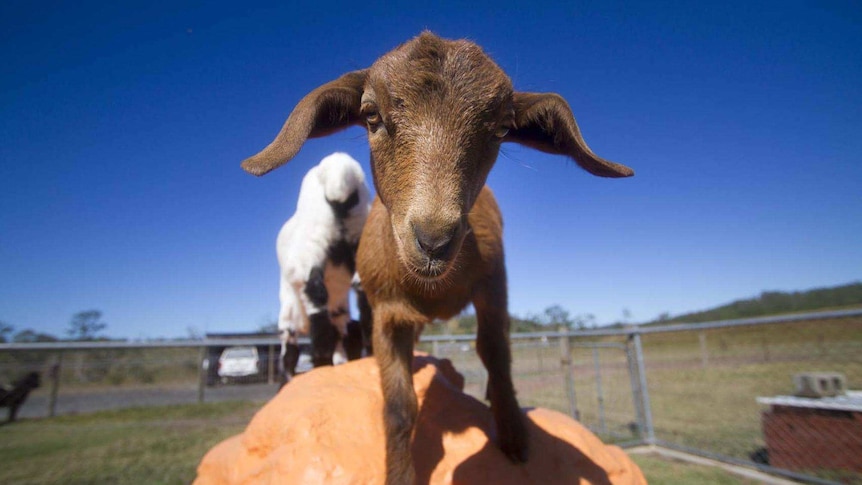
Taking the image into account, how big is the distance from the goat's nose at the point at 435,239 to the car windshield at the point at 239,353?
11052 millimetres

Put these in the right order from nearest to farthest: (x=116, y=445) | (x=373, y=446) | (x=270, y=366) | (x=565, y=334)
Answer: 1. (x=373, y=446)
2. (x=116, y=445)
3. (x=565, y=334)
4. (x=270, y=366)

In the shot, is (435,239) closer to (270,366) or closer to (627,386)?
(270,366)

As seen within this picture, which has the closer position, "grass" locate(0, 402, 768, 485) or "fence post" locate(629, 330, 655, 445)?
"grass" locate(0, 402, 768, 485)

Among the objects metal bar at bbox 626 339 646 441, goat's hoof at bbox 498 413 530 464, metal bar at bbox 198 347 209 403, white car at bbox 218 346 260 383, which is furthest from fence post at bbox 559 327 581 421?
metal bar at bbox 198 347 209 403

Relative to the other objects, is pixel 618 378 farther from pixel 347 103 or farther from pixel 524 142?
pixel 347 103

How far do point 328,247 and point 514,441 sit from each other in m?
2.78

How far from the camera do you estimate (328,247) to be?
4664 mm

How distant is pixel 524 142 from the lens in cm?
265

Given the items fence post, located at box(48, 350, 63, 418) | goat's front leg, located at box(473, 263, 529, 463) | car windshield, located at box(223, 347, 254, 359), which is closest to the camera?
goat's front leg, located at box(473, 263, 529, 463)

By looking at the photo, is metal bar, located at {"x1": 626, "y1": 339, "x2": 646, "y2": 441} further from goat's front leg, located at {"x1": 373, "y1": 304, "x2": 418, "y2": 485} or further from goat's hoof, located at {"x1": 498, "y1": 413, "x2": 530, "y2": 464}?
goat's front leg, located at {"x1": 373, "y1": 304, "x2": 418, "y2": 485}

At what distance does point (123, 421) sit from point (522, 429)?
8.43m

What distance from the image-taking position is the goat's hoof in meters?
3.06

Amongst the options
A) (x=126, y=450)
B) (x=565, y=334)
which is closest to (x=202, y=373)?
(x=126, y=450)

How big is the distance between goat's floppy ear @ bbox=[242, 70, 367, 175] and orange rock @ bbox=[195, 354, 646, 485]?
204 cm
